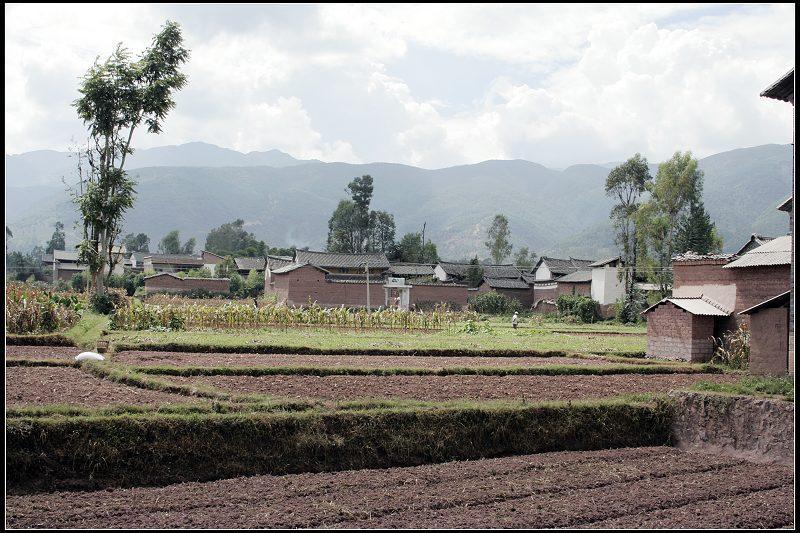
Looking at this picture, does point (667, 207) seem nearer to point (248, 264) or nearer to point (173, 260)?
point (248, 264)

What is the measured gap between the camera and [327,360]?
19.9m

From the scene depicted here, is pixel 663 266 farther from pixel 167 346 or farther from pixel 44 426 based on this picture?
pixel 44 426

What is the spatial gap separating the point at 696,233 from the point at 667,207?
2649mm

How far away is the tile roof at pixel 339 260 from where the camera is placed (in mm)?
60638

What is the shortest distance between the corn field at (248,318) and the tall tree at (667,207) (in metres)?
20.4

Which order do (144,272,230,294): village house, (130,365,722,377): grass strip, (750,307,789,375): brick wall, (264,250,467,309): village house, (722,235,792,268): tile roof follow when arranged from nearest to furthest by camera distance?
(130,365,722,377): grass strip → (750,307,789,375): brick wall → (722,235,792,268): tile roof → (264,250,467,309): village house → (144,272,230,294): village house

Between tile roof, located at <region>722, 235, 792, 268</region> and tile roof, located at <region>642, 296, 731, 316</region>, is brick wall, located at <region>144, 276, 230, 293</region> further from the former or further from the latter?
tile roof, located at <region>722, 235, 792, 268</region>

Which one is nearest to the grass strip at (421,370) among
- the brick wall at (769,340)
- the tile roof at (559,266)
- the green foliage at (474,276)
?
the brick wall at (769,340)

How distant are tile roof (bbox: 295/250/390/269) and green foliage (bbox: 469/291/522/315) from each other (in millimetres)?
8936

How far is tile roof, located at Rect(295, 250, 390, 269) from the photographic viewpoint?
60638 mm

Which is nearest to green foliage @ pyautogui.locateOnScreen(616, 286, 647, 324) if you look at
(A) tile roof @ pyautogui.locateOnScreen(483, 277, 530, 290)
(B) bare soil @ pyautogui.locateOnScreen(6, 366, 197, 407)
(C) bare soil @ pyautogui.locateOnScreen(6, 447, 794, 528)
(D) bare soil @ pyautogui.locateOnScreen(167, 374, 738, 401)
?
(A) tile roof @ pyautogui.locateOnScreen(483, 277, 530, 290)

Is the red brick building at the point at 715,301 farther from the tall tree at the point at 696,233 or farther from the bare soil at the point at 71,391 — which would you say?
the tall tree at the point at 696,233

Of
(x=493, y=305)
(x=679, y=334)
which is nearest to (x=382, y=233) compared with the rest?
(x=493, y=305)

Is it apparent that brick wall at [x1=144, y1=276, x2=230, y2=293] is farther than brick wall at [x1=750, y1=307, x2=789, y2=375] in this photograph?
Yes
